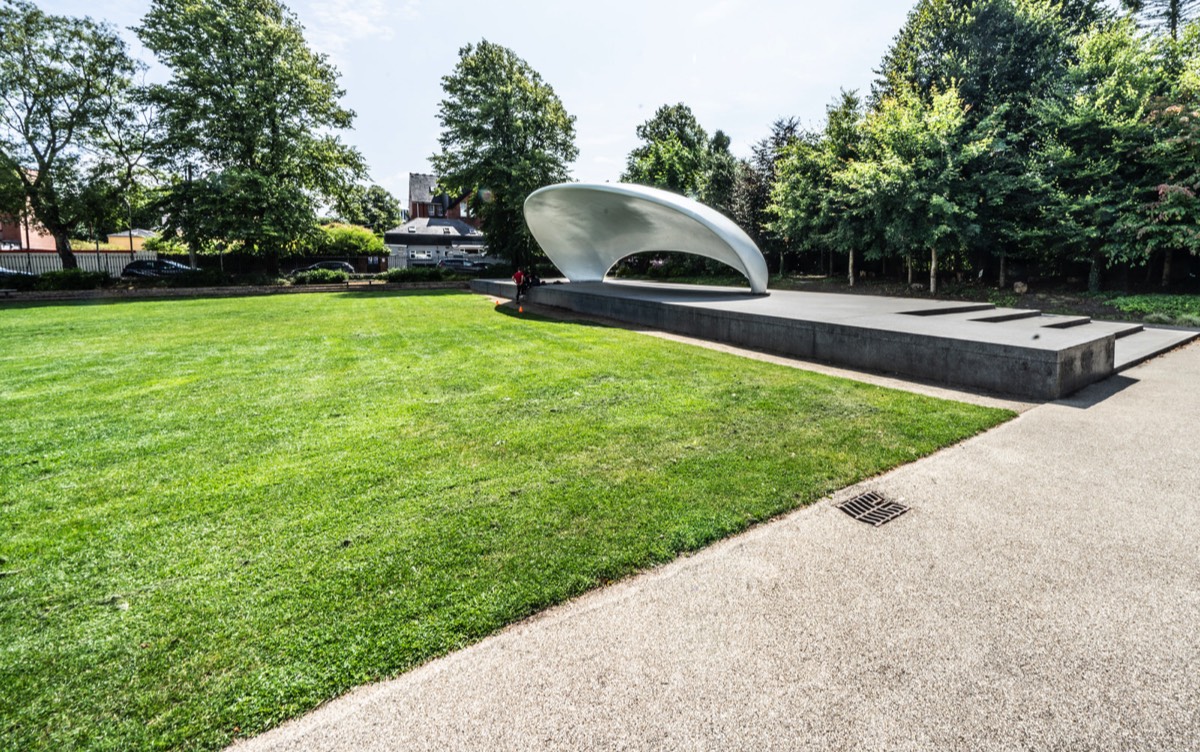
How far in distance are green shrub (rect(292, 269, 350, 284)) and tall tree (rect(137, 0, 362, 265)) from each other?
1.60 m

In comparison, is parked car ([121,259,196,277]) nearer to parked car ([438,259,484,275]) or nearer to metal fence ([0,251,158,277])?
metal fence ([0,251,158,277])

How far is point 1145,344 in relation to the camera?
9.45 meters

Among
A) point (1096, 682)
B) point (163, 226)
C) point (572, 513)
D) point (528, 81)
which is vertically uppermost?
point (528, 81)

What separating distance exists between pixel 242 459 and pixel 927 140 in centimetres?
1948

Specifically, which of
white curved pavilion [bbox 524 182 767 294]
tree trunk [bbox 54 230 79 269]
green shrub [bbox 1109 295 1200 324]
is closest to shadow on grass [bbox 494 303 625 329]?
white curved pavilion [bbox 524 182 767 294]

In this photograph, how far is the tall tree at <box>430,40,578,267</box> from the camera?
2817cm

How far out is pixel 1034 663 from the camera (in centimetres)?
224

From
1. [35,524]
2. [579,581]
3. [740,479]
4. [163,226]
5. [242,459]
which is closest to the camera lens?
[579,581]

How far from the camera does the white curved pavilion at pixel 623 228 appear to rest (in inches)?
579

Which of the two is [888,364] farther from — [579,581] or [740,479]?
[579,581]

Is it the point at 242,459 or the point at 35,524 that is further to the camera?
the point at 242,459

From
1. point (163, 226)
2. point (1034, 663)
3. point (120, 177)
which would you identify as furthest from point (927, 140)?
point (120, 177)

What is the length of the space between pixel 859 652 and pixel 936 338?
20.9ft

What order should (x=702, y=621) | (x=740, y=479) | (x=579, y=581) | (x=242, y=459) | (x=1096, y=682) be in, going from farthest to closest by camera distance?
(x=242, y=459) → (x=740, y=479) → (x=579, y=581) → (x=702, y=621) → (x=1096, y=682)
